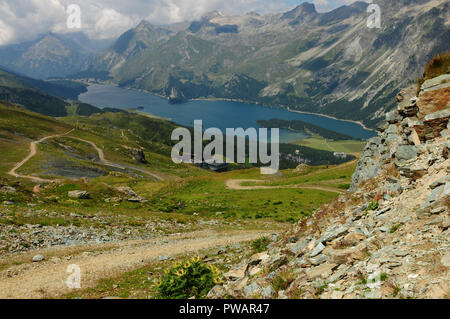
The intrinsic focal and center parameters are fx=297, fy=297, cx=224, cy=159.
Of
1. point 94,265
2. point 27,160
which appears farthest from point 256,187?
point 27,160

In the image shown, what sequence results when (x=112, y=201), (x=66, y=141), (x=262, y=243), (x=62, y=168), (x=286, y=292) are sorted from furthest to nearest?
1. (x=66, y=141)
2. (x=62, y=168)
3. (x=112, y=201)
4. (x=262, y=243)
5. (x=286, y=292)

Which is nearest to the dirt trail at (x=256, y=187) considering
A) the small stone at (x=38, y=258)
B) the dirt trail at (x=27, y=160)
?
the dirt trail at (x=27, y=160)

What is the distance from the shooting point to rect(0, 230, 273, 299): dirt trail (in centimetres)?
1659

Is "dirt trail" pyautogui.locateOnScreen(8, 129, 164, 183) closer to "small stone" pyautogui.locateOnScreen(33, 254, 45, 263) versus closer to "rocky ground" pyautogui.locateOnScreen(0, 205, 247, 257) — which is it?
"rocky ground" pyautogui.locateOnScreen(0, 205, 247, 257)

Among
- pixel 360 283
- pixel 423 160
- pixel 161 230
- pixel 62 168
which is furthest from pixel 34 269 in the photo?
pixel 62 168

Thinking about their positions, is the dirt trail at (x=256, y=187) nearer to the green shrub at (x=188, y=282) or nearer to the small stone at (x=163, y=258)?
the small stone at (x=163, y=258)

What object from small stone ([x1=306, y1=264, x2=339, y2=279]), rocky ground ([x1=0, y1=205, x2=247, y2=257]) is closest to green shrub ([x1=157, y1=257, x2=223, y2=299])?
small stone ([x1=306, y1=264, x2=339, y2=279])

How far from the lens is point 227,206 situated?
49188 mm

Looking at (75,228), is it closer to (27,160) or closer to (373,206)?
(373,206)

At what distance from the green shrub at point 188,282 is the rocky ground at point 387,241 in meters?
0.73

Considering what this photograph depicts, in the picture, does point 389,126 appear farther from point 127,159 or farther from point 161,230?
point 127,159

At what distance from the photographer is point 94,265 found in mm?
20422

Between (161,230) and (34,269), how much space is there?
14.9 m

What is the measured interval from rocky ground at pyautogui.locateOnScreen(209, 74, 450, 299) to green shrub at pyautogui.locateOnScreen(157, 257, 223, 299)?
73 centimetres
